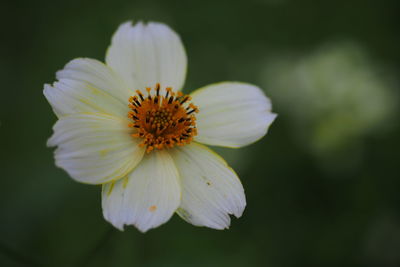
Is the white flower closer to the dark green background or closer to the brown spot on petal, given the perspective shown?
the brown spot on petal

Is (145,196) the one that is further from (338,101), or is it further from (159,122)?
(338,101)

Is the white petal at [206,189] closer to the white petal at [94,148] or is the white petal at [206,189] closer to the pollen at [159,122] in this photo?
the pollen at [159,122]

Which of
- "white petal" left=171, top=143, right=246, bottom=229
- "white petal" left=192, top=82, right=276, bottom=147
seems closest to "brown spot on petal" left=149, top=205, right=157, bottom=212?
"white petal" left=171, top=143, right=246, bottom=229

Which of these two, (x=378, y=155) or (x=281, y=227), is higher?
(x=378, y=155)

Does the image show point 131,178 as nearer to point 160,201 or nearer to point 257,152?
point 160,201

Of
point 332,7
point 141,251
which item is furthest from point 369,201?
point 332,7
